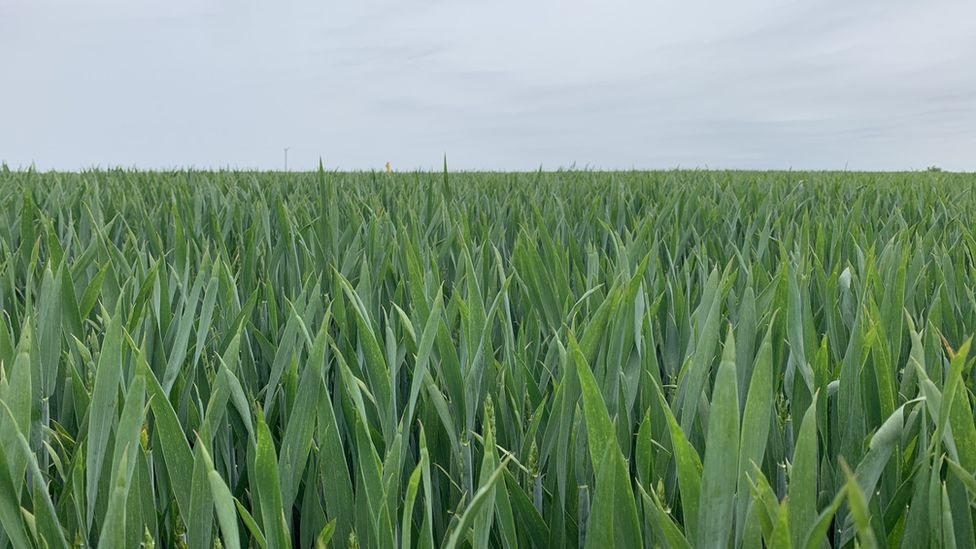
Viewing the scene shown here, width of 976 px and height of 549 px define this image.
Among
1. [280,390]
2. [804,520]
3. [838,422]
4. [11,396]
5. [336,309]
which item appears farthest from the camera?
[336,309]

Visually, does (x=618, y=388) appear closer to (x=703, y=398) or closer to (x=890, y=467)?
(x=703, y=398)

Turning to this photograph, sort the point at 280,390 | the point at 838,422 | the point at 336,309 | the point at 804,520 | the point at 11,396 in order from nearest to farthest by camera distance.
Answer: the point at 804,520
the point at 11,396
the point at 838,422
the point at 280,390
the point at 336,309

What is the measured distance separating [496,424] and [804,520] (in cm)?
34

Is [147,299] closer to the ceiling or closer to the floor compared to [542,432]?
closer to the ceiling

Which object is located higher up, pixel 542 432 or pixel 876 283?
pixel 876 283

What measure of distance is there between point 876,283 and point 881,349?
41 centimetres

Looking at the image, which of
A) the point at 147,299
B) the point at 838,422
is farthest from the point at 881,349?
the point at 147,299

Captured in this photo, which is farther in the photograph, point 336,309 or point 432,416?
point 336,309

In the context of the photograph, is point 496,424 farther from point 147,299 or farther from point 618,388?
point 147,299

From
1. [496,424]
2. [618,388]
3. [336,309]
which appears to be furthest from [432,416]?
[336,309]

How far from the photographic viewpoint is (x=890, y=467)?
59 centimetres

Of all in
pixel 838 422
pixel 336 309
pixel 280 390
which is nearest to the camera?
pixel 838 422

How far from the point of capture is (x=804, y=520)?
1.40 feet

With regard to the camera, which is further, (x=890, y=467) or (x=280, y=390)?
(x=280, y=390)
